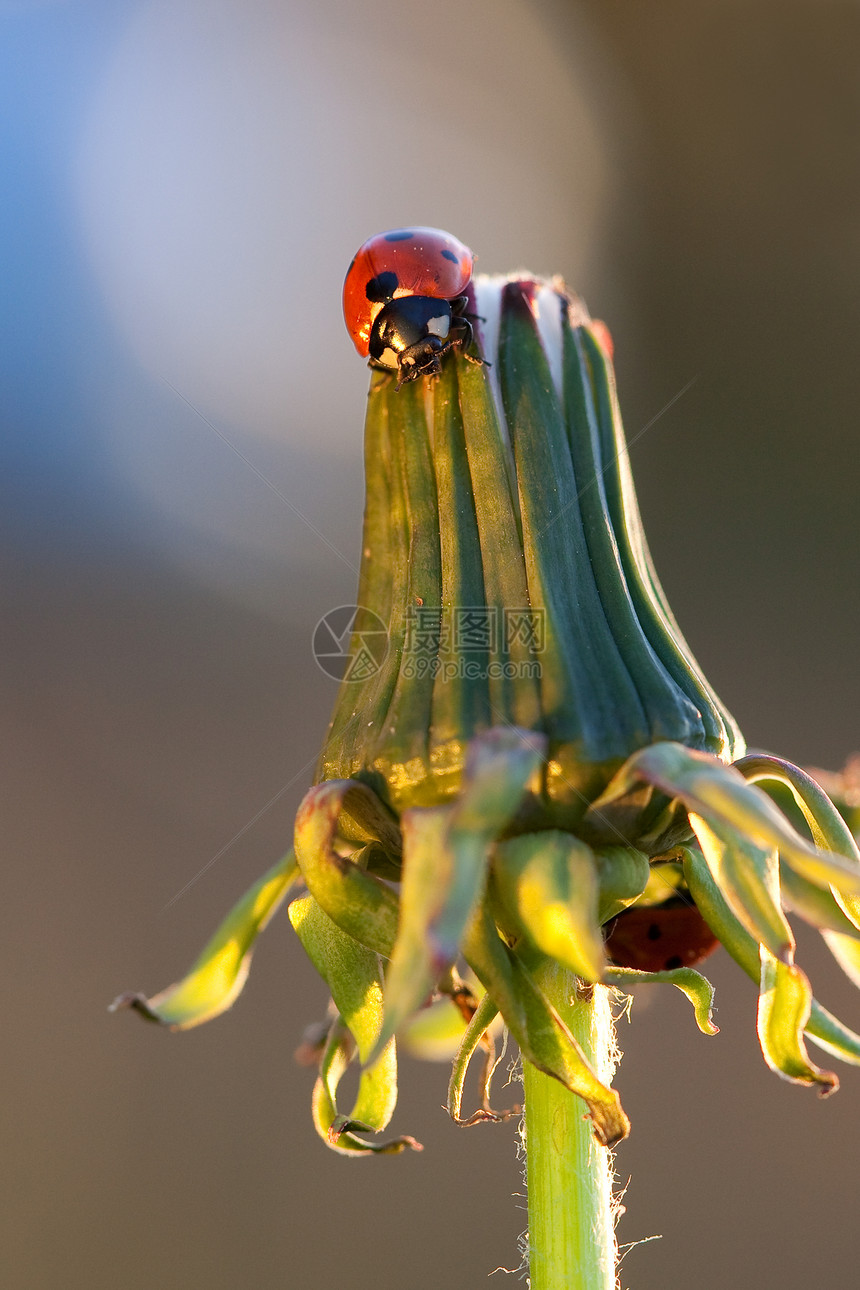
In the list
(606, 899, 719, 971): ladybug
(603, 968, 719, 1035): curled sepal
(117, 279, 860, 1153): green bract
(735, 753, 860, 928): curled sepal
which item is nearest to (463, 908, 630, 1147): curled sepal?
(117, 279, 860, 1153): green bract

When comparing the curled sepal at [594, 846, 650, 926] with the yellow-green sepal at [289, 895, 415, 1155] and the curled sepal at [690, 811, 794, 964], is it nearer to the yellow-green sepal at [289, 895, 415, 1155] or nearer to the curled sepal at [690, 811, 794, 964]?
the curled sepal at [690, 811, 794, 964]

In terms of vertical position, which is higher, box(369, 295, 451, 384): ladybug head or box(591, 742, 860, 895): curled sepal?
box(369, 295, 451, 384): ladybug head

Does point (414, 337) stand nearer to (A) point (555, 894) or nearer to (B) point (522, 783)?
(B) point (522, 783)

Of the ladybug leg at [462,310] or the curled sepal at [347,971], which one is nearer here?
the curled sepal at [347,971]

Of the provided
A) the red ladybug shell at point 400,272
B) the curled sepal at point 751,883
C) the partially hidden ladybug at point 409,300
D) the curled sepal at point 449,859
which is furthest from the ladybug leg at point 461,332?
the curled sepal at point 751,883

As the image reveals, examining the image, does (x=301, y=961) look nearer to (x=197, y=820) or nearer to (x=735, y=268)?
(x=197, y=820)

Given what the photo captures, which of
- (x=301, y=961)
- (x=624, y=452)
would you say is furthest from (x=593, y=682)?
(x=301, y=961)

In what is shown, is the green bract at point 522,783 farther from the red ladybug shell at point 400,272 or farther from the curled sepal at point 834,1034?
the red ladybug shell at point 400,272

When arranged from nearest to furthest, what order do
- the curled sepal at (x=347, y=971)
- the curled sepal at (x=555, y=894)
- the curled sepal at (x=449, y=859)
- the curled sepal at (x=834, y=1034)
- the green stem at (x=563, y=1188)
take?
the curled sepal at (x=449, y=859) → the curled sepal at (x=555, y=894) → the curled sepal at (x=834, y=1034) → the green stem at (x=563, y=1188) → the curled sepal at (x=347, y=971)
